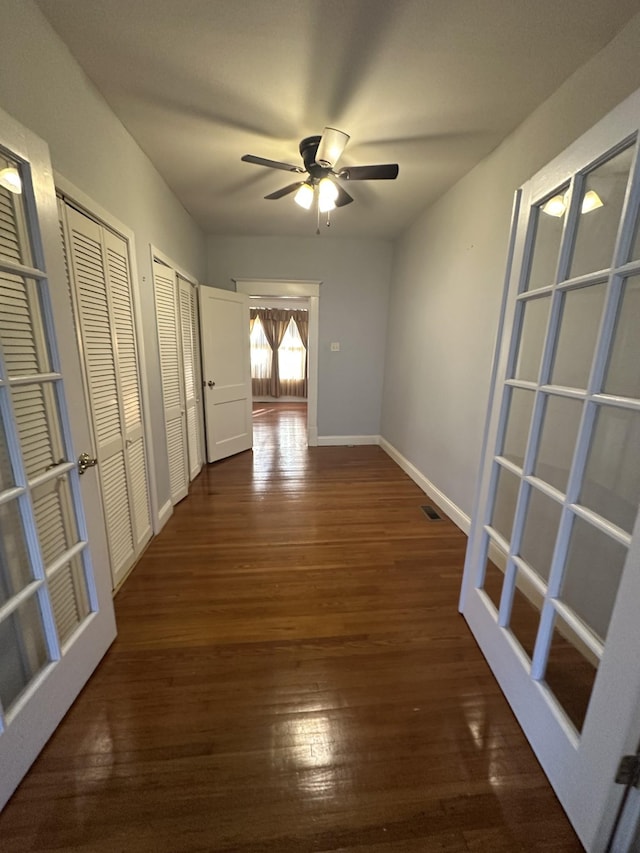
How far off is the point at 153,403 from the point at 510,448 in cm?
231

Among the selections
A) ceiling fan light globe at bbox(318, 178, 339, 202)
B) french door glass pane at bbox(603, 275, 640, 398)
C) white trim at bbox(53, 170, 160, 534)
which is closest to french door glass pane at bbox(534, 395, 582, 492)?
french door glass pane at bbox(603, 275, 640, 398)

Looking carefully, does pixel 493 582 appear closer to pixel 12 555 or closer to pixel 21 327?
pixel 12 555

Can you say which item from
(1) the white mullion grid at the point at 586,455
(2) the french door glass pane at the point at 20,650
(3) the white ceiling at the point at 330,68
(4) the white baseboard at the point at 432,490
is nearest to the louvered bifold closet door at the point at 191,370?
(3) the white ceiling at the point at 330,68

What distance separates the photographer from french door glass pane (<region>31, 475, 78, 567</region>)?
1177 mm

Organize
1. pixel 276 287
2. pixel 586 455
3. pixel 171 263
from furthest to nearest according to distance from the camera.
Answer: pixel 276 287 < pixel 171 263 < pixel 586 455

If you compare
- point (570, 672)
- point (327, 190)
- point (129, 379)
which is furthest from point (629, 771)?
point (327, 190)

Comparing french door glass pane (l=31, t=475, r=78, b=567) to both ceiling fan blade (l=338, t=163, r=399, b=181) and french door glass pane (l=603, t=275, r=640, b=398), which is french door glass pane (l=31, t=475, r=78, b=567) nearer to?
french door glass pane (l=603, t=275, r=640, b=398)

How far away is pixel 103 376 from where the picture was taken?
177 cm

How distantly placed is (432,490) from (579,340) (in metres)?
2.02

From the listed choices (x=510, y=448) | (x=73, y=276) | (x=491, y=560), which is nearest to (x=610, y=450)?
(x=510, y=448)

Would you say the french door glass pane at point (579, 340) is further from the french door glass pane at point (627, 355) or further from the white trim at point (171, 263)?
the white trim at point (171, 263)

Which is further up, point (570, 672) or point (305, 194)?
point (305, 194)

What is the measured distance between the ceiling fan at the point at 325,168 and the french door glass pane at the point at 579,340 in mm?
1299

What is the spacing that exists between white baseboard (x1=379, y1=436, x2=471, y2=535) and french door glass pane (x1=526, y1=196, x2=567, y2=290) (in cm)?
168
